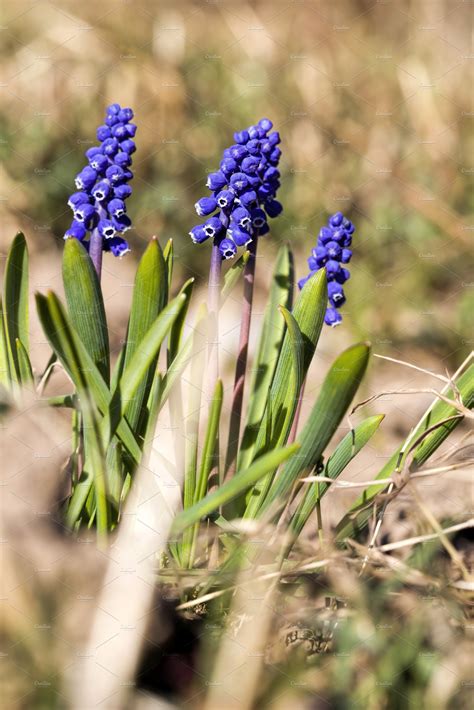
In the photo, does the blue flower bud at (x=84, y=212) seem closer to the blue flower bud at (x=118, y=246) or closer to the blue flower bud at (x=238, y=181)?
the blue flower bud at (x=118, y=246)

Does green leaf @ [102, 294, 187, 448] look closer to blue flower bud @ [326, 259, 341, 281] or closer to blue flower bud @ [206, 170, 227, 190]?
blue flower bud @ [206, 170, 227, 190]

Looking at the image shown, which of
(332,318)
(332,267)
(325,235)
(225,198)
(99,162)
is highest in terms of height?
(99,162)

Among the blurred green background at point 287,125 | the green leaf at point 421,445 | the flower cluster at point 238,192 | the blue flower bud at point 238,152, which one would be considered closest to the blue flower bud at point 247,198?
the flower cluster at point 238,192

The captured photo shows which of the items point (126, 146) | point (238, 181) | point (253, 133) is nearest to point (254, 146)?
point (253, 133)

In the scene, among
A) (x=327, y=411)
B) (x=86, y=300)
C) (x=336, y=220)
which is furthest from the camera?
(x=336, y=220)

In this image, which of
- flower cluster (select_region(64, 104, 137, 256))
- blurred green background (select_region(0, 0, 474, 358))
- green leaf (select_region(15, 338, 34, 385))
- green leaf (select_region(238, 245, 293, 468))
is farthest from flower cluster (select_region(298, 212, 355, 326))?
blurred green background (select_region(0, 0, 474, 358))

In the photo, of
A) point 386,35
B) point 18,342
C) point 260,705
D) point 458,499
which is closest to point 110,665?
point 260,705

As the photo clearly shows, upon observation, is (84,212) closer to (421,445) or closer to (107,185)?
(107,185)
